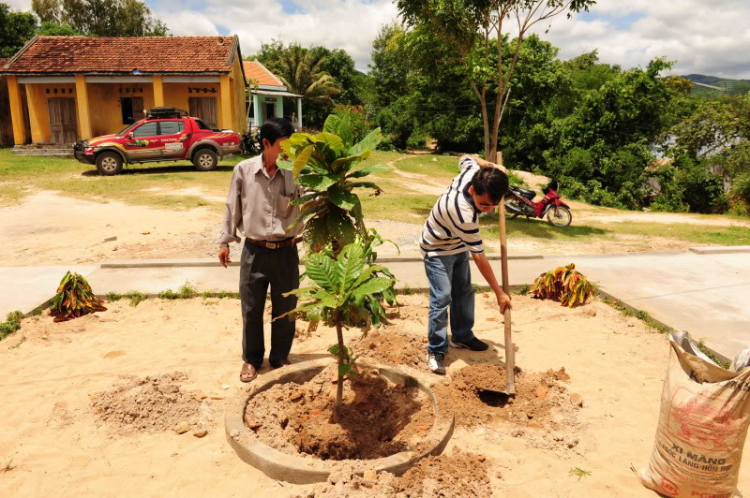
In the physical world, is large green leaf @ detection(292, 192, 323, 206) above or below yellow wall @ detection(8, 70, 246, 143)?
below

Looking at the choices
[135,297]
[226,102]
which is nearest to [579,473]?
[135,297]

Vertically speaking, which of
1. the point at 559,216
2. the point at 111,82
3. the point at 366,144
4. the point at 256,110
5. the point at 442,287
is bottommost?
the point at 559,216

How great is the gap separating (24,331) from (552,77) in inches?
950

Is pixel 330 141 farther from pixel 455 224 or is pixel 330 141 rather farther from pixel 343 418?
pixel 343 418

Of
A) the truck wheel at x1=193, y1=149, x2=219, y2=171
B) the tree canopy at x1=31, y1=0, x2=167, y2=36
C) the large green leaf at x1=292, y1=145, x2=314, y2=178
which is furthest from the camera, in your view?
the tree canopy at x1=31, y1=0, x2=167, y2=36

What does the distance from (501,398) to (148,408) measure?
246 cm

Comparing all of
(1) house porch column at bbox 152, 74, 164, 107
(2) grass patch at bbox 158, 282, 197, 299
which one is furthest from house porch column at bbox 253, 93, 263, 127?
(2) grass patch at bbox 158, 282, 197, 299

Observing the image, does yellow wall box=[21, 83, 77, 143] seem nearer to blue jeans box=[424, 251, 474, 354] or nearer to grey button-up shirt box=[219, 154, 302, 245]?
grey button-up shirt box=[219, 154, 302, 245]

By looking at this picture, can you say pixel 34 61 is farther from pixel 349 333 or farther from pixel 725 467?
pixel 725 467

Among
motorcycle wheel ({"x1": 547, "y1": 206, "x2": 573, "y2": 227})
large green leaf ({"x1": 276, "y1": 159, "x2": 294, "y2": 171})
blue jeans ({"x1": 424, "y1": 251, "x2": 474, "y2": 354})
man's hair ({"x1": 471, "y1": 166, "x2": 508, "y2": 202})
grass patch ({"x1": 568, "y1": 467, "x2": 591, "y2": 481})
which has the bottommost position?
grass patch ({"x1": 568, "y1": 467, "x2": 591, "y2": 481})

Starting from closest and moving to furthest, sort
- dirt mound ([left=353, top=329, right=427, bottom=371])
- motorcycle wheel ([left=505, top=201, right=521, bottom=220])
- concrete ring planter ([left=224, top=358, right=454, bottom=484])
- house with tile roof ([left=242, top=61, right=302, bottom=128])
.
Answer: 1. concrete ring planter ([left=224, top=358, right=454, bottom=484])
2. dirt mound ([left=353, top=329, right=427, bottom=371])
3. motorcycle wheel ([left=505, top=201, right=521, bottom=220])
4. house with tile roof ([left=242, top=61, right=302, bottom=128])

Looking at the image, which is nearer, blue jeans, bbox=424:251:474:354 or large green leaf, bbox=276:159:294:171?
large green leaf, bbox=276:159:294:171

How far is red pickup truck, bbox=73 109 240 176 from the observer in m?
16.1

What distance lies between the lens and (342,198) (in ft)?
12.2
